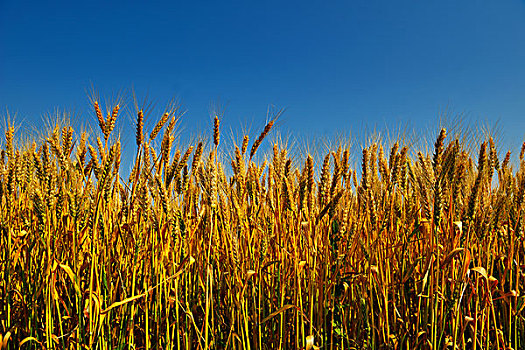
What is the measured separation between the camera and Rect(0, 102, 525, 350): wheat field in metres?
1.63

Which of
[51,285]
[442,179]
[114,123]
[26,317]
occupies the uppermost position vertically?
[114,123]

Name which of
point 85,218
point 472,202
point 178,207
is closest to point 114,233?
point 85,218

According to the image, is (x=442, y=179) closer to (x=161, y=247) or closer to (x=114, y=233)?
(x=161, y=247)

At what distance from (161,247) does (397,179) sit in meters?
1.44

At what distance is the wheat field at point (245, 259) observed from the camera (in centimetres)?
163

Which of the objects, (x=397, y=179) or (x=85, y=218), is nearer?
(x=85, y=218)

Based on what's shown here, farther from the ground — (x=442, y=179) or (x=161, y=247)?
(x=442, y=179)

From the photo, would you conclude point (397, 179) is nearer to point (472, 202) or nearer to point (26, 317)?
point (472, 202)

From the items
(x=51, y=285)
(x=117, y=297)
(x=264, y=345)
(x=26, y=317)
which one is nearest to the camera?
(x=51, y=285)

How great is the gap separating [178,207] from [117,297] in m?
0.70

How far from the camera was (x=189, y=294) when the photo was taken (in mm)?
1992

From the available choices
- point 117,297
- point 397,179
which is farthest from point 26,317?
point 397,179

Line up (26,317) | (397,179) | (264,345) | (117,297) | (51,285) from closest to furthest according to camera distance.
Answer: (51,285) → (264,345) → (26,317) → (117,297) → (397,179)

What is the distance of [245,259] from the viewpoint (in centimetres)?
191
